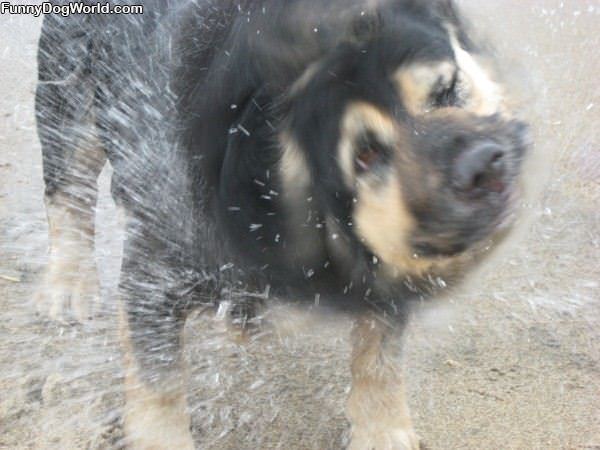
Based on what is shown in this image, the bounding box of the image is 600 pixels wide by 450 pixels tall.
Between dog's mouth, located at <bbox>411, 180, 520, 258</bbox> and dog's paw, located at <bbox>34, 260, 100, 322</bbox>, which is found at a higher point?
dog's mouth, located at <bbox>411, 180, 520, 258</bbox>

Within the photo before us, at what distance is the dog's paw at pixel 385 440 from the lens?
2318mm

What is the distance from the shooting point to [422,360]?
108 inches

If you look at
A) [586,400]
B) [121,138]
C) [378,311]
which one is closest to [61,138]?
[121,138]

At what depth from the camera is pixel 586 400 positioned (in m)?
2.52

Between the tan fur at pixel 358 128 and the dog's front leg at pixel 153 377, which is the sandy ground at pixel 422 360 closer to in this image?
the dog's front leg at pixel 153 377

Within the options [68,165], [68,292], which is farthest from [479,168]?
[68,165]

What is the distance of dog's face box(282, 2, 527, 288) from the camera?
1.45 metres

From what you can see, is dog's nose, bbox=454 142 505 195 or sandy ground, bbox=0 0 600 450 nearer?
dog's nose, bbox=454 142 505 195

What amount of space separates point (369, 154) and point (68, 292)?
5.77ft

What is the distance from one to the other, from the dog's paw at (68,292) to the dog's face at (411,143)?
1.53 metres

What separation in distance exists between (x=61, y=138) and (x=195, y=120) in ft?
4.32

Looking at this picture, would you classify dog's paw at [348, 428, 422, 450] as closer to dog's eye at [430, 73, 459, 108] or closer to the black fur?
the black fur

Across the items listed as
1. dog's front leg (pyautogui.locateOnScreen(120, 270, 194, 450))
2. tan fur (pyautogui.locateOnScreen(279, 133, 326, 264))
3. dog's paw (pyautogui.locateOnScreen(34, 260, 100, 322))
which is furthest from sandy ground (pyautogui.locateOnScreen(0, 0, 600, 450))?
tan fur (pyautogui.locateOnScreen(279, 133, 326, 264))

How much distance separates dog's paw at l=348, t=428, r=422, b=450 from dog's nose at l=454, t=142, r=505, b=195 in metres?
1.09
